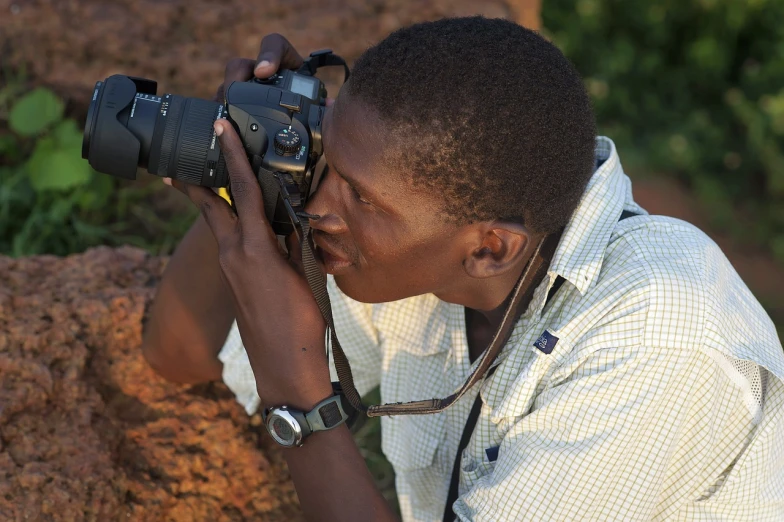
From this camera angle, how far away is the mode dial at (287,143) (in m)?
1.88

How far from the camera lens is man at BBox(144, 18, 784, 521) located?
1.68m

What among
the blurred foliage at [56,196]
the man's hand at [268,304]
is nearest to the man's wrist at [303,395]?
the man's hand at [268,304]

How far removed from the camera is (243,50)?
368 centimetres

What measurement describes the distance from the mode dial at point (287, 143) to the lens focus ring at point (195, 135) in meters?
0.17

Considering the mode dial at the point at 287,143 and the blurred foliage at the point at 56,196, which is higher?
the mode dial at the point at 287,143

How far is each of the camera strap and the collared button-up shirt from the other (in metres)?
0.04

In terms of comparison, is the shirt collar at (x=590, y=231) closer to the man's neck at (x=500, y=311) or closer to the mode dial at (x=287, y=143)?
the man's neck at (x=500, y=311)

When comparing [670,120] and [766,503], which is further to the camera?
[670,120]

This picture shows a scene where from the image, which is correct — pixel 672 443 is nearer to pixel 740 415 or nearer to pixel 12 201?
pixel 740 415

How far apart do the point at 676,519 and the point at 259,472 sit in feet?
3.59

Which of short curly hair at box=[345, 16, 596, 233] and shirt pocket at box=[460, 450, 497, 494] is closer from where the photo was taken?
short curly hair at box=[345, 16, 596, 233]

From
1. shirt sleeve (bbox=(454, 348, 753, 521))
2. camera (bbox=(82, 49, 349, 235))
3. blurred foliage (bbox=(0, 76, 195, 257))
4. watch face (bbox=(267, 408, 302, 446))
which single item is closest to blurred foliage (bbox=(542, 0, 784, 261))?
blurred foliage (bbox=(0, 76, 195, 257))

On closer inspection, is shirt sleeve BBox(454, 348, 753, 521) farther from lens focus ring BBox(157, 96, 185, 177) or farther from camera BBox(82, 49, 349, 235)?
lens focus ring BBox(157, 96, 185, 177)

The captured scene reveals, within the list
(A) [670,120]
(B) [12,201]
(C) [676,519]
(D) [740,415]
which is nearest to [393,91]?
(D) [740,415]
